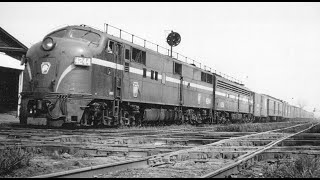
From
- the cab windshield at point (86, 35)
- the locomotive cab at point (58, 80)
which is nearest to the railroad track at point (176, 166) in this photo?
the locomotive cab at point (58, 80)

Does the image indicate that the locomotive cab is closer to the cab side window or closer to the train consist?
the train consist

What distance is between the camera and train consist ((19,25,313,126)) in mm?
11438

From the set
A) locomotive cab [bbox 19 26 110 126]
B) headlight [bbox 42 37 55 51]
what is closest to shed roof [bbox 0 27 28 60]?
locomotive cab [bbox 19 26 110 126]

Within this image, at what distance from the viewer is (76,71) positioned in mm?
11703

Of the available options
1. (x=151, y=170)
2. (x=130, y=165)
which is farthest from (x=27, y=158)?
(x=151, y=170)

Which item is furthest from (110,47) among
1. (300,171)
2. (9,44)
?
(9,44)

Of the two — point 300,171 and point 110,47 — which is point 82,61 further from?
point 300,171

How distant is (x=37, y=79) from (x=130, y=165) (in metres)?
7.90

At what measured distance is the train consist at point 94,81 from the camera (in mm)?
11438

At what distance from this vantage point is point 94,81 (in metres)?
12.1

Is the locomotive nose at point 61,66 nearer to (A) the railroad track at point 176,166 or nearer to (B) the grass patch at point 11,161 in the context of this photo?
(A) the railroad track at point 176,166

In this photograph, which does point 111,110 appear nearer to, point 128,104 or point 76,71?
point 128,104

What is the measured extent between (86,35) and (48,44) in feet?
4.93

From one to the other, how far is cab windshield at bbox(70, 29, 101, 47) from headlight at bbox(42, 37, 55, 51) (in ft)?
2.87
